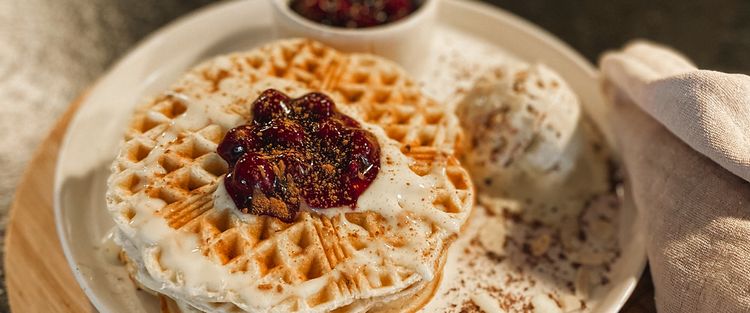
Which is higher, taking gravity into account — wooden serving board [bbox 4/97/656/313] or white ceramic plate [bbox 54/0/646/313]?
white ceramic plate [bbox 54/0/646/313]

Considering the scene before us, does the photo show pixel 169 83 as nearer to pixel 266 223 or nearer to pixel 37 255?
pixel 37 255

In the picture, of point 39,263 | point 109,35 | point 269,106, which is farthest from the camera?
→ point 109,35

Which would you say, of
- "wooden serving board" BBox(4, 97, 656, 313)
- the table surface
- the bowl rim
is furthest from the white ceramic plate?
the table surface

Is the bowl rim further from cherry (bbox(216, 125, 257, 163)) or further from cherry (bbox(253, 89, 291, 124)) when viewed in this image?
cherry (bbox(216, 125, 257, 163))

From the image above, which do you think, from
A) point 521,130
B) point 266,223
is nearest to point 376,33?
point 521,130

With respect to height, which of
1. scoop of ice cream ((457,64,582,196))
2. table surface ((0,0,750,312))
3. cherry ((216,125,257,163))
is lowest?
table surface ((0,0,750,312))

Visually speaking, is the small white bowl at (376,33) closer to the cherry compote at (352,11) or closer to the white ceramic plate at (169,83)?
the cherry compote at (352,11)
